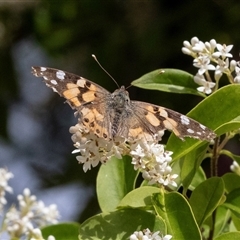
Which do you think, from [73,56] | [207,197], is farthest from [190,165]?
[73,56]

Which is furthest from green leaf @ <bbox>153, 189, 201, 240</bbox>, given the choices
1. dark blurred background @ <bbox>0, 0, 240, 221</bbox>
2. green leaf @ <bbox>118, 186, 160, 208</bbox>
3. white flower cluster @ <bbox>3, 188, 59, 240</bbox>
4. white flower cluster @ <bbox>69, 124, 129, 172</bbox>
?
dark blurred background @ <bbox>0, 0, 240, 221</bbox>

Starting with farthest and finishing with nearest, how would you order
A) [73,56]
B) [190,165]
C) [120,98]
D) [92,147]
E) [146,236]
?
[73,56]
[120,98]
[190,165]
[92,147]
[146,236]

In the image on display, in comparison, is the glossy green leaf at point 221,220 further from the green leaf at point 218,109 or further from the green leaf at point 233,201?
the green leaf at point 218,109

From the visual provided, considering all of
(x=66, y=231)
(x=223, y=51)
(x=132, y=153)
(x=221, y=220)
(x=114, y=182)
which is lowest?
(x=221, y=220)

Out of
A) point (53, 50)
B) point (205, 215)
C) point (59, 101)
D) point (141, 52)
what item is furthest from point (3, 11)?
point (205, 215)

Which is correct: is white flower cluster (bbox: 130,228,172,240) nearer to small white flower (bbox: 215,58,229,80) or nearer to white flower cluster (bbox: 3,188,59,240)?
white flower cluster (bbox: 3,188,59,240)

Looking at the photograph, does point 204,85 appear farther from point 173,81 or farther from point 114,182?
point 114,182

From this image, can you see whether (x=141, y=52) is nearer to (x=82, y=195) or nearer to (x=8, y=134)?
(x=82, y=195)
